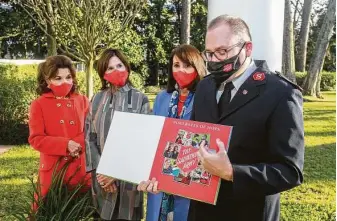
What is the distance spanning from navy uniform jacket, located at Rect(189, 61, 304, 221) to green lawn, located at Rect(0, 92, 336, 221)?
2.52m

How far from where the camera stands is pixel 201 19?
31703 mm

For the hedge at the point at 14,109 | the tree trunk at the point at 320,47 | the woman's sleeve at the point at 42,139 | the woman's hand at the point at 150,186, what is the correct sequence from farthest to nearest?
1. the tree trunk at the point at 320,47
2. the hedge at the point at 14,109
3. the woman's sleeve at the point at 42,139
4. the woman's hand at the point at 150,186

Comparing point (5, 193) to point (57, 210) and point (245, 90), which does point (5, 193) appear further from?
point (245, 90)

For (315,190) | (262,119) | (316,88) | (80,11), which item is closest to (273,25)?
(262,119)

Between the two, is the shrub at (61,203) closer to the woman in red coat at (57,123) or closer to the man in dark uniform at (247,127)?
the woman in red coat at (57,123)

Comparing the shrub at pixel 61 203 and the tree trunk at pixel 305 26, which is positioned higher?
the tree trunk at pixel 305 26

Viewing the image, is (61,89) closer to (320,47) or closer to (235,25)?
(235,25)

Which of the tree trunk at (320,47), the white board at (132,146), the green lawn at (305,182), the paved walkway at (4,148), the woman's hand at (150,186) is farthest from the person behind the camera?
the tree trunk at (320,47)

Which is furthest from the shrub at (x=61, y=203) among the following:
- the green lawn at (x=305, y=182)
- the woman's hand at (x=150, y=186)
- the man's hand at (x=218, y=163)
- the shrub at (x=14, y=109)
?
the shrub at (x=14, y=109)

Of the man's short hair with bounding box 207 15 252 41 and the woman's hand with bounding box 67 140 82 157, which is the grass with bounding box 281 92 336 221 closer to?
the woman's hand with bounding box 67 140 82 157

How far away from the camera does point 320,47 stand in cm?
2247

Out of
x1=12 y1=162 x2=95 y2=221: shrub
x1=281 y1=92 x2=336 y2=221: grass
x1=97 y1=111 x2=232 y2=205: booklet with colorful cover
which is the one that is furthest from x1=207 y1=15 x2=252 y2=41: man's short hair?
x1=281 y1=92 x2=336 y2=221: grass

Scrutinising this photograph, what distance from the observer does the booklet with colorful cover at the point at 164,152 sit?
1.96m

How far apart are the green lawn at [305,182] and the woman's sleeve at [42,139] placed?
0.89 metres
